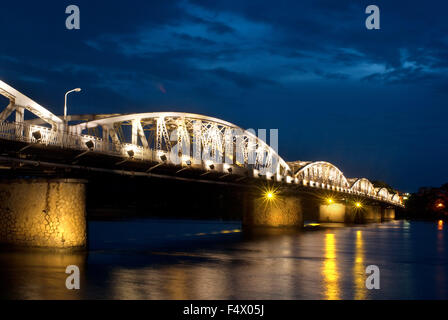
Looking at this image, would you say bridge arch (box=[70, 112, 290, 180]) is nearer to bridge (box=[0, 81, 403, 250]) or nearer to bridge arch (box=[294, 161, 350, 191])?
bridge (box=[0, 81, 403, 250])

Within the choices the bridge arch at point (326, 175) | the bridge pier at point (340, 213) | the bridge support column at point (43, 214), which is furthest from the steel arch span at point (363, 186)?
the bridge support column at point (43, 214)

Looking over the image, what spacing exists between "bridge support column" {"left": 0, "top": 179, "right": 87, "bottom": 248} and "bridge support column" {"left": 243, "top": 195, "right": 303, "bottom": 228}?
162 ft

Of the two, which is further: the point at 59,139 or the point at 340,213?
the point at 340,213

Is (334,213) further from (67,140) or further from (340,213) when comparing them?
(67,140)

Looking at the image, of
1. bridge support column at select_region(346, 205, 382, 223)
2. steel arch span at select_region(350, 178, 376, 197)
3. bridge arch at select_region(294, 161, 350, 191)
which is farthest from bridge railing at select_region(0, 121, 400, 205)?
steel arch span at select_region(350, 178, 376, 197)

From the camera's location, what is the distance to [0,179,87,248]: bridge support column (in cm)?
3625

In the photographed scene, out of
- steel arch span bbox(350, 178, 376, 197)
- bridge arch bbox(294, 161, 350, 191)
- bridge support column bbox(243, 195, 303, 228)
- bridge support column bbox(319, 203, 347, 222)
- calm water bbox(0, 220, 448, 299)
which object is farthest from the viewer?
steel arch span bbox(350, 178, 376, 197)

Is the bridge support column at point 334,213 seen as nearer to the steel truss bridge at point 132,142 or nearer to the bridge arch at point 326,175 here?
the bridge arch at point 326,175

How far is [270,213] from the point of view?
8506cm

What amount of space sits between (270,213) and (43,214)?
52491 mm

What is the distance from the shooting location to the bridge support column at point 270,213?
279ft

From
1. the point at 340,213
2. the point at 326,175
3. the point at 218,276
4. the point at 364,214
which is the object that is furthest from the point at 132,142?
the point at 364,214
